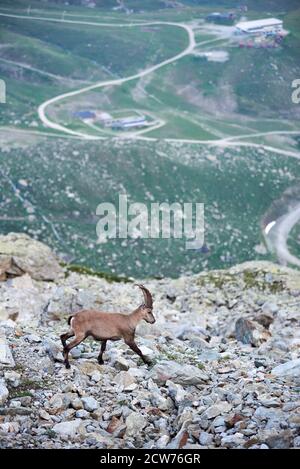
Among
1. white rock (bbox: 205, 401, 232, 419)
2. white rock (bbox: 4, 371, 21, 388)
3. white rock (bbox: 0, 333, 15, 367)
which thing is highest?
white rock (bbox: 0, 333, 15, 367)

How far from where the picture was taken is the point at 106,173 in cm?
6694

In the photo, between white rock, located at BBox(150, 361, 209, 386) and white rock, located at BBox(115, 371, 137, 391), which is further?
white rock, located at BBox(150, 361, 209, 386)

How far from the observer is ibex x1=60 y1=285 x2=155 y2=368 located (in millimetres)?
9992

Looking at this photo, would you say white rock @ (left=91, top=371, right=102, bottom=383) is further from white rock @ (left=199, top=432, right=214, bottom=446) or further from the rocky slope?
white rock @ (left=199, top=432, right=214, bottom=446)

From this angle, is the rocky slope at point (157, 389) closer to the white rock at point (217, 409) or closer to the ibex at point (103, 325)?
the white rock at point (217, 409)

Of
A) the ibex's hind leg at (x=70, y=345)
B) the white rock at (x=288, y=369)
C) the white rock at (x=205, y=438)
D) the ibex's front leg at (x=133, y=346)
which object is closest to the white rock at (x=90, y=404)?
the ibex's hind leg at (x=70, y=345)

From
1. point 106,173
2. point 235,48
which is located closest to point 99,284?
point 106,173

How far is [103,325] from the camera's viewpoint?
Result: 396 inches

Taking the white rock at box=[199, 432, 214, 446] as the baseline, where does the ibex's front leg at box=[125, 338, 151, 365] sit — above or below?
above

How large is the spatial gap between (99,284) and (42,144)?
45744 mm

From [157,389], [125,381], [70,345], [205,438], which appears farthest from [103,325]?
[205,438]

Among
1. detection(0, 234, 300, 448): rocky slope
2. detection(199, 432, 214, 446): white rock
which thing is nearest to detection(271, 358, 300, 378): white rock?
detection(0, 234, 300, 448): rocky slope

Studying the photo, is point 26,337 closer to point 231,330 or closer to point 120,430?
point 120,430

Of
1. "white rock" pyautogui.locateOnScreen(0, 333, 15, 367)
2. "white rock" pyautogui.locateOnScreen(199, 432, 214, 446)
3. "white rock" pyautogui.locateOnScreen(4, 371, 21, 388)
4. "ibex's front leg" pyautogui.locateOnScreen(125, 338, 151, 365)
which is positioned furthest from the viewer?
"ibex's front leg" pyautogui.locateOnScreen(125, 338, 151, 365)
